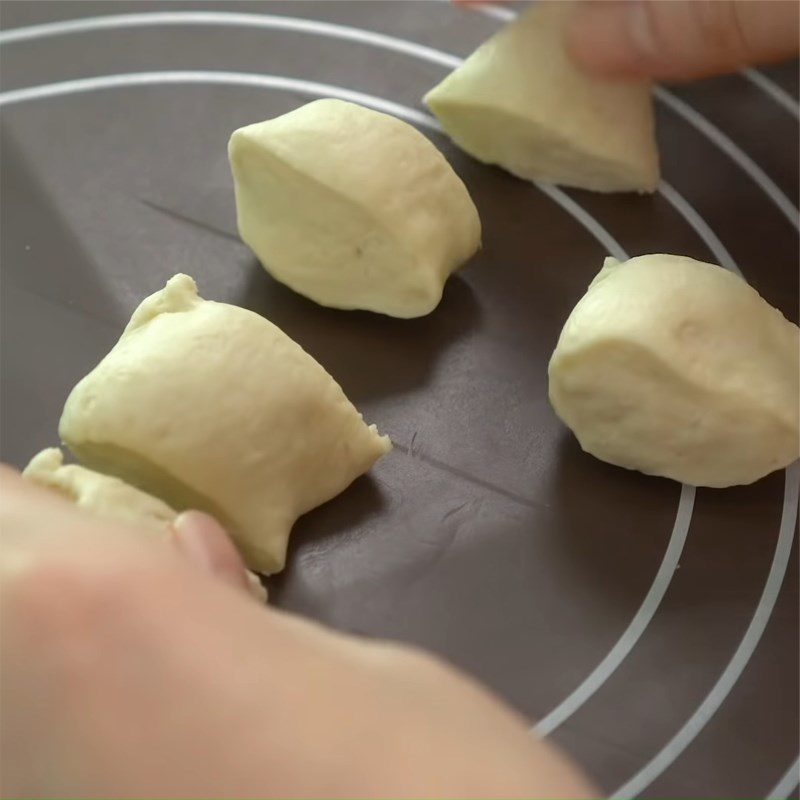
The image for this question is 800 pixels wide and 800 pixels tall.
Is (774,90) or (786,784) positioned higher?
(774,90)

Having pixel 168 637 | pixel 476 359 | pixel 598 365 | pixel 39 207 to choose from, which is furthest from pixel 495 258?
pixel 168 637

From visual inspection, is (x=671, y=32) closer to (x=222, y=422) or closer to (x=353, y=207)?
(x=353, y=207)

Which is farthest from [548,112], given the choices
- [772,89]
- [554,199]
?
[772,89]

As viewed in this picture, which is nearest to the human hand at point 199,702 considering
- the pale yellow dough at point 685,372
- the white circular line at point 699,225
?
the pale yellow dough at point 685,372

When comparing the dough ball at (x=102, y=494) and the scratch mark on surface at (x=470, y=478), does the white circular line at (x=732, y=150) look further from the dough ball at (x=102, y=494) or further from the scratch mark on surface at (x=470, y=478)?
the dough ball at (x=102, y=494)

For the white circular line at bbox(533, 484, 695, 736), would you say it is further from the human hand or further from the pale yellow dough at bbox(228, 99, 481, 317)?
the pale yellow dough at bbox(228, 99, 481, 317)

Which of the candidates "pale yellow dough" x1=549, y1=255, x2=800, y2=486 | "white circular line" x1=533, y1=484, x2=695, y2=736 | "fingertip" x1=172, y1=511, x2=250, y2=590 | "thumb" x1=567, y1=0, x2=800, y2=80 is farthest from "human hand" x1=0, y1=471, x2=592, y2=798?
"thumb" x1=567, y1=0, x2=800, y2=80
